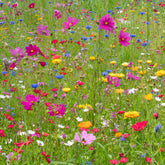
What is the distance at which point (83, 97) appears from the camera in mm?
1788

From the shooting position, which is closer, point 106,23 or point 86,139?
point 86,139

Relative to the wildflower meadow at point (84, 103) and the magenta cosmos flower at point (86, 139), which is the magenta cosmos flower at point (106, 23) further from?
the magenta cosmos flower at point (86, 139)

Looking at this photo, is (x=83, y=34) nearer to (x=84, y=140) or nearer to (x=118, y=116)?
(x=118, y=116)

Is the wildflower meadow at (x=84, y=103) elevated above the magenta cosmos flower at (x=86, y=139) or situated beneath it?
situated beneath

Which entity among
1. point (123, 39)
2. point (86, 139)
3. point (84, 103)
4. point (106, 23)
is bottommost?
point (84, 103)

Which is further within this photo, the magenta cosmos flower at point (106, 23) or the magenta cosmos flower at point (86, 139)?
the magenta cosmos flower at point (106, 23)

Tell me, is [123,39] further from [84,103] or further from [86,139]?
[86,139]

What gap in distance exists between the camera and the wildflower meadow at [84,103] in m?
1.18

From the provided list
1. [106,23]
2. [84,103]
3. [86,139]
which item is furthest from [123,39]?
[86,139]

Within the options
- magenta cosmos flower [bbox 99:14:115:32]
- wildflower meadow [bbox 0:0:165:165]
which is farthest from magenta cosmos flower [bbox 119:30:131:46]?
magenta cosmos flower [bbox 99:14:115:32]

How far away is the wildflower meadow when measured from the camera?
46.3 inches

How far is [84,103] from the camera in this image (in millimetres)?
1767

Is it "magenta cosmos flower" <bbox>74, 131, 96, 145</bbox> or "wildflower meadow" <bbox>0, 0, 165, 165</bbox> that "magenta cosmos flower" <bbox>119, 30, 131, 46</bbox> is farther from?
"magenta cosmos flower" <bbox>74, 131, 96, 145</bbox>

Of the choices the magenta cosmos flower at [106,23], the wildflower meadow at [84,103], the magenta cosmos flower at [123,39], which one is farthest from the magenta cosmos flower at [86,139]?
the magenta cosmos flower at [123,39]
